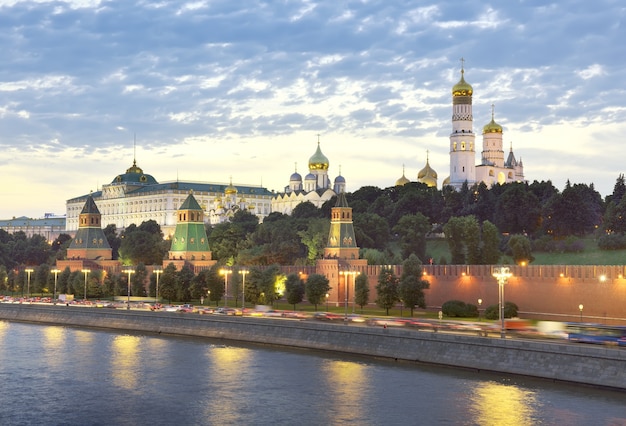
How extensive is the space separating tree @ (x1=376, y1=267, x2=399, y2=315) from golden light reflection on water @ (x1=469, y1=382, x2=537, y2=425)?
26349mm

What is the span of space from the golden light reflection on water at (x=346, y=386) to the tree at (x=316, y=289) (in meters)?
24.1

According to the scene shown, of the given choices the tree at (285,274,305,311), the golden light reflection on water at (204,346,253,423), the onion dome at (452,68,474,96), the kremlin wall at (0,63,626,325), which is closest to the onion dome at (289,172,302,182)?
the kremlin wall at (0,63,626,325)

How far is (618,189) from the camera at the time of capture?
341ft

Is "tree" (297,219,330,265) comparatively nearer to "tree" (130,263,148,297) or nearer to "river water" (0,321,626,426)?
"tree" (130,263,148,297)

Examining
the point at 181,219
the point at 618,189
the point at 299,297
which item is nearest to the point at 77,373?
the point at 299,297

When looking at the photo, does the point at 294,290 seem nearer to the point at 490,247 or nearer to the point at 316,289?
the point at 316,289

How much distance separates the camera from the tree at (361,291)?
68838mm

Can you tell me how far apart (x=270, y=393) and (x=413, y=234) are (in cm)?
6213

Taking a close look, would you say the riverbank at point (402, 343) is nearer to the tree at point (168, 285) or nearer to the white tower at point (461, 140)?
the tree at point (168, 285)

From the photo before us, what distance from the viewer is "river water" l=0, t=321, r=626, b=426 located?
111ft

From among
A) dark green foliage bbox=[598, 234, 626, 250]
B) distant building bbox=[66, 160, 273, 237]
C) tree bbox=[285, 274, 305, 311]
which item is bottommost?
tree bbox=[285, 274, 305, 311]

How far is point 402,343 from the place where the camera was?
151 feet

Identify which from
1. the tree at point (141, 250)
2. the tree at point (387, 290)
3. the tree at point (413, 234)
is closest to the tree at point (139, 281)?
the tree at point (141, 250)

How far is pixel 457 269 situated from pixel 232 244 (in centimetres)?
4864
